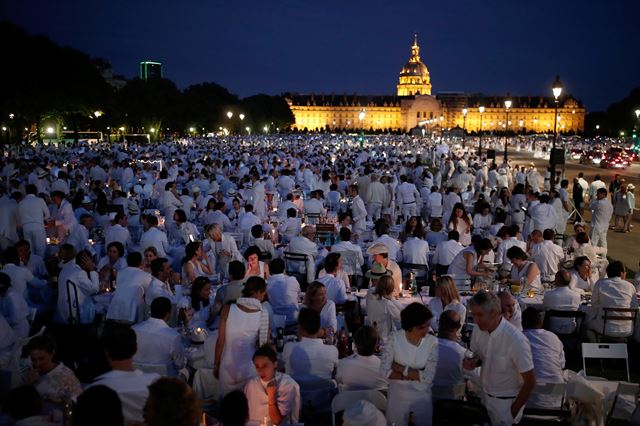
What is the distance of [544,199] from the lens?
41.3ft

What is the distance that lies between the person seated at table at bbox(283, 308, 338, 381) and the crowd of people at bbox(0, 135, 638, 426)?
0.5 inches

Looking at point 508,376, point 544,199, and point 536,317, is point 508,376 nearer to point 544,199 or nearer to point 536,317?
point 536,317

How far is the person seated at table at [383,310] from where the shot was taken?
661cm

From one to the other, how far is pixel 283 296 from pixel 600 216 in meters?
8.86

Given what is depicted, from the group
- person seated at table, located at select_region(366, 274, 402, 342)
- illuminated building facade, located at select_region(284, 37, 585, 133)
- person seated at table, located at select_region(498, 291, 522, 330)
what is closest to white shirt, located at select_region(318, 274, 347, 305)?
person seated at table, located at select_region(366, 274, 402, 342)

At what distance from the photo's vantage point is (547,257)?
9312mm

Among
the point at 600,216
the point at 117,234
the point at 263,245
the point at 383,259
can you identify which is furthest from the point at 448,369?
the point at 600,216

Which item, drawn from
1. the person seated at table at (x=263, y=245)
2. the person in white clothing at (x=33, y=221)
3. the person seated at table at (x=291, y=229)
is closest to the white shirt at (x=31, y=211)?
the person in white clothing at (x=33, y=221)

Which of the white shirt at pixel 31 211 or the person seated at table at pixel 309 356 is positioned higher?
the white shirt at pixel 31 211

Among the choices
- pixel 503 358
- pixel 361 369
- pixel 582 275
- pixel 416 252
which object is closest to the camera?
pixel 503 358

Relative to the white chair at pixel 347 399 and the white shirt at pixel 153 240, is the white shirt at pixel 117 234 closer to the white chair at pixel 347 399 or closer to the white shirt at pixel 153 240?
the white shirt at pixel 153 240

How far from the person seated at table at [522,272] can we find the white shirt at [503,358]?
12.3ft

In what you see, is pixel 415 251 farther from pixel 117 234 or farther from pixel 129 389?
pixel 129 389

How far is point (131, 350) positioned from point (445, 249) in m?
6.53
